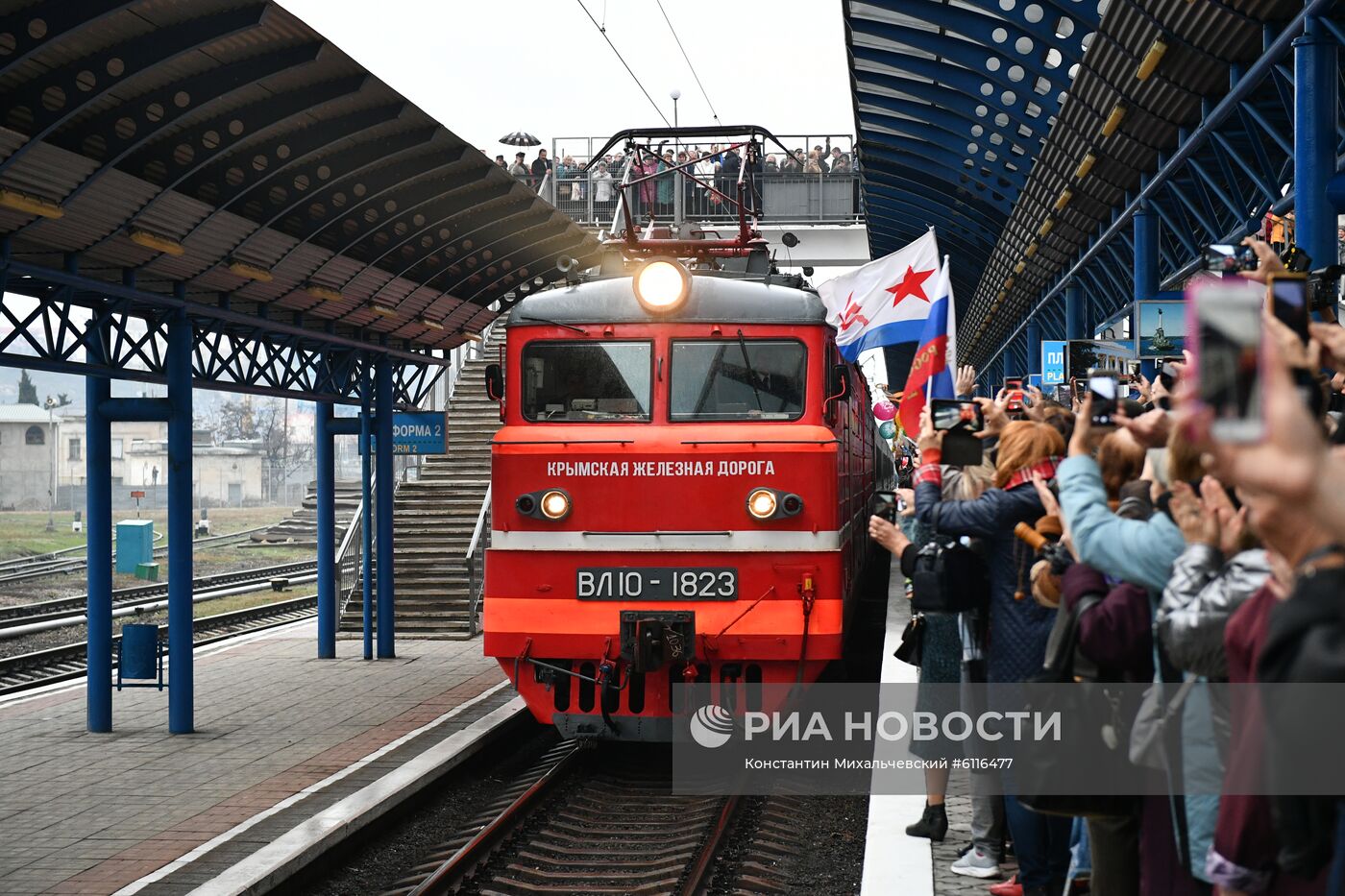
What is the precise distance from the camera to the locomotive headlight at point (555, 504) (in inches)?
343

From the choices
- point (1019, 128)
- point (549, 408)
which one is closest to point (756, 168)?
point (1019, 128)

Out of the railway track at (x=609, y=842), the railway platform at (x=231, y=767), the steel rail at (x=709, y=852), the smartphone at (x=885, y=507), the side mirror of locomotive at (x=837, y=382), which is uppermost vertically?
the side mirror of locomotive at (x=837, y=382)

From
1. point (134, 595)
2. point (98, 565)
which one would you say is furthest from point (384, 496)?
point (134, 595)

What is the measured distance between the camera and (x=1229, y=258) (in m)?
4.35

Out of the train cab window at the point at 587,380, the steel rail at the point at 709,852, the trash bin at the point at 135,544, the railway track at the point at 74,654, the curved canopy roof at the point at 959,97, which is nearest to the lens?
the steel rail at the point at 709,852

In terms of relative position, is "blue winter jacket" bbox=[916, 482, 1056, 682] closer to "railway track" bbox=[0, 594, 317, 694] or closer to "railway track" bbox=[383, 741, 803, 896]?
"railway track" bbox=[383, 741, 803, 896]

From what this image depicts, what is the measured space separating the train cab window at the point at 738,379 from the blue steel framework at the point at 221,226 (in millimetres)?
2881

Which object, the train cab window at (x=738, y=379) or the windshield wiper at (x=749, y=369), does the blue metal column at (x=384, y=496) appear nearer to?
the train cab window at (x=738, y=379)

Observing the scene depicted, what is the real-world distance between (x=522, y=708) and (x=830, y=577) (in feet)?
11.7

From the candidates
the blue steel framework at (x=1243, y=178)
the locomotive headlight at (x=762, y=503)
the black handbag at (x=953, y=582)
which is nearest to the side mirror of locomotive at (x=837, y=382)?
the locomotive headlight at (x=762, y=503)

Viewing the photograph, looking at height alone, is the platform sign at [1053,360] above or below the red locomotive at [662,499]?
above

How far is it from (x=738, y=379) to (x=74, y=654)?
35.1ft

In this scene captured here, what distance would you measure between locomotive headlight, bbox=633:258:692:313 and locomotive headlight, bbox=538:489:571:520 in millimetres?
1332

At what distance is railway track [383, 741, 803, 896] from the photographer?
711cm
